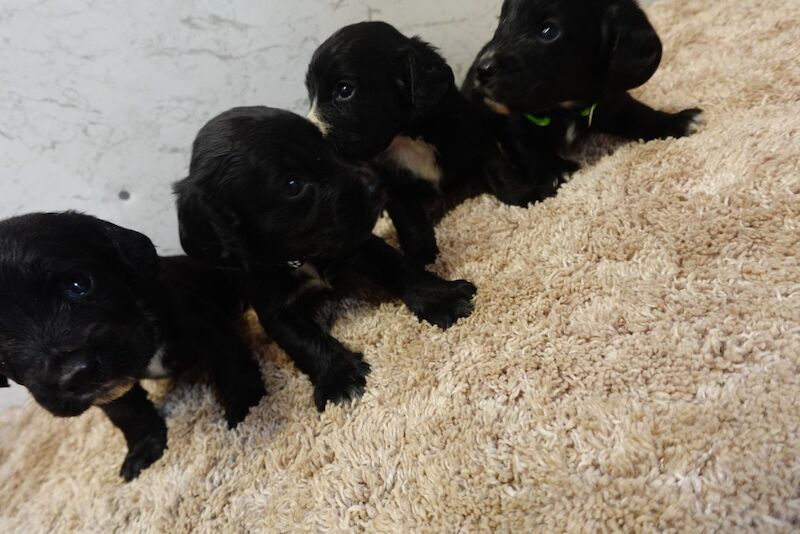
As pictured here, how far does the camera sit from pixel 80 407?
1561mm

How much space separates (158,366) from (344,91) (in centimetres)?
125

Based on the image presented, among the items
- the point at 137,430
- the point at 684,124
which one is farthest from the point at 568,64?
the point at 137,430

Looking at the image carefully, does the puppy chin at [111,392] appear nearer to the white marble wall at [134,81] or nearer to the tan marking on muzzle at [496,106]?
the white marble wall at [134,81]

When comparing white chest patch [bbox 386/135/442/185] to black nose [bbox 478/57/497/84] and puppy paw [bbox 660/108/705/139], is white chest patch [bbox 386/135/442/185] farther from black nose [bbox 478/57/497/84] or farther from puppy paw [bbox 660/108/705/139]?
puppy paw [bbox 660/108/705/139]

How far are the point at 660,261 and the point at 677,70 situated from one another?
1469 millimetres

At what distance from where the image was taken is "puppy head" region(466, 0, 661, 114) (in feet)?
6.73

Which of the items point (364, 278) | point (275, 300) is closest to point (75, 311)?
point (275, 300)

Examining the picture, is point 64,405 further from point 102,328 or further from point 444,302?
point 444,302

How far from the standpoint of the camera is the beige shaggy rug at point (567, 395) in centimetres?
129

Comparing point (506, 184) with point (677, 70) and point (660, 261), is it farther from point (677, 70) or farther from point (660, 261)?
point (677, 70)

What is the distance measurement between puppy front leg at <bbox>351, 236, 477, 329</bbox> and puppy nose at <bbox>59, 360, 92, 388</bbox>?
3.21 feet

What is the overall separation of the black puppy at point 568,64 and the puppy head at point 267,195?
0.71 m

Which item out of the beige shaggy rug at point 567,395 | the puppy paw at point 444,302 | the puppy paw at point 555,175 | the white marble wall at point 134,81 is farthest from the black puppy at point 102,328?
the puppy paw at point 555,175

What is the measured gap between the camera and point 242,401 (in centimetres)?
205
